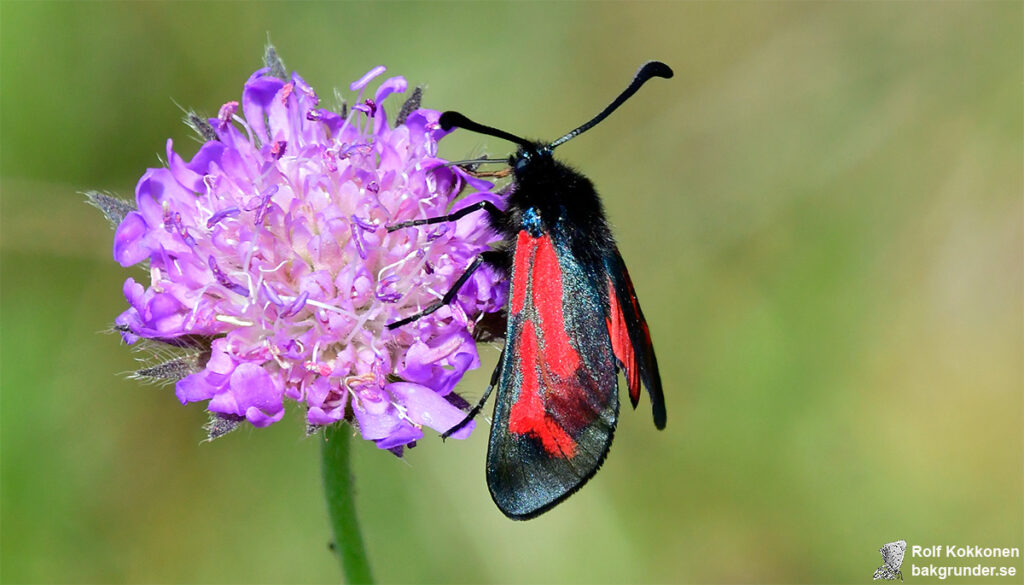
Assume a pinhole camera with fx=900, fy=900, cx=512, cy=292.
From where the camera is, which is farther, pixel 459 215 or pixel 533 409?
pixel 459 215

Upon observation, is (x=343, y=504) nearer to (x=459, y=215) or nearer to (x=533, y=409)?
(x=533, y=409)

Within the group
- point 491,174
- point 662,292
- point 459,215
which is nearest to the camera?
point 459,215

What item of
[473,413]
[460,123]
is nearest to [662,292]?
[460,123]

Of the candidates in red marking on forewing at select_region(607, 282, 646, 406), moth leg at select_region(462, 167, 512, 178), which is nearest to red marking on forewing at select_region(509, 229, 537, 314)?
red marking on forewing at select_region(607, 282, 646, 406)

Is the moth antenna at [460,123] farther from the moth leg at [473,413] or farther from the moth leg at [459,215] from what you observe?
the moth leg at [473,413]

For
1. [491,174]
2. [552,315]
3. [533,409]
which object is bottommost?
[533,409]

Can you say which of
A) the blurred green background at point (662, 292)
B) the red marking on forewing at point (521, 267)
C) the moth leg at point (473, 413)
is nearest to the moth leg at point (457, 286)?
the red marking on forewing at point (521, 267)

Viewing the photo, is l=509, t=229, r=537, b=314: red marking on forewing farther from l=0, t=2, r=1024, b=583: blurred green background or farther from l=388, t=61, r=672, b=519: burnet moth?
l=0, t=2, r=1024, b=583: blurred green background
